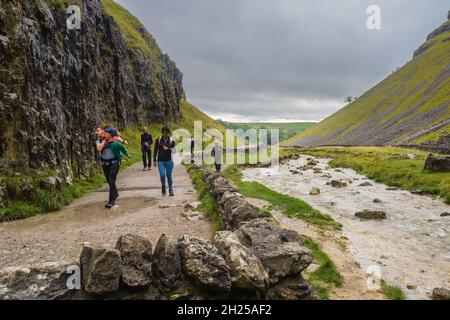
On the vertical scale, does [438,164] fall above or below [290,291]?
above

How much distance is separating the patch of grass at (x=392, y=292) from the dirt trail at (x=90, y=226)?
578 centimetres

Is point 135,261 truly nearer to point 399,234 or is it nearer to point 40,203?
point 40,203

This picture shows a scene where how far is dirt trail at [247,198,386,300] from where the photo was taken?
7.79 metres

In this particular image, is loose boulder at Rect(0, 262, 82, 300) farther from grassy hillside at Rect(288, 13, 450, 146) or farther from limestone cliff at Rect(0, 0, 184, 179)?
grassy hillside at Rect(288, 13, 450, 146)

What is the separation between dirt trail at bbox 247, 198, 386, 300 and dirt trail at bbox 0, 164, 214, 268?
4.47 m

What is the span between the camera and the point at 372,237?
43.6 ft

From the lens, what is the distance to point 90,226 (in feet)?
36.7

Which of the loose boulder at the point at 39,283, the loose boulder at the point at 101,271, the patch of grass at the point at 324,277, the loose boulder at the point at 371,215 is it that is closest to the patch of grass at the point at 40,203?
the loose boulder at the point at 39,283

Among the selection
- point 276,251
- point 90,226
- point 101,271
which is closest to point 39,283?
point 101,271

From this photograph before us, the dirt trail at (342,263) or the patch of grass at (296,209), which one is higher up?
the patch of grass at (296,209)

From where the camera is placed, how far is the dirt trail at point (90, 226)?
877 cm

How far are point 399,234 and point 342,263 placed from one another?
5812mm

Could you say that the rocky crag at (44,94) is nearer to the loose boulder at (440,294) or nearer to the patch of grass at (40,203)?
the patch of grass at (40,203)

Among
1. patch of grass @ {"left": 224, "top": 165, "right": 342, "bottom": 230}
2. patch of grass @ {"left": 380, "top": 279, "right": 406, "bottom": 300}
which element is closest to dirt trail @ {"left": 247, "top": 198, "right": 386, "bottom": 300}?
patch of grass @ {"left": 380, "top": 279, "right": 406, "bottom": 300}
